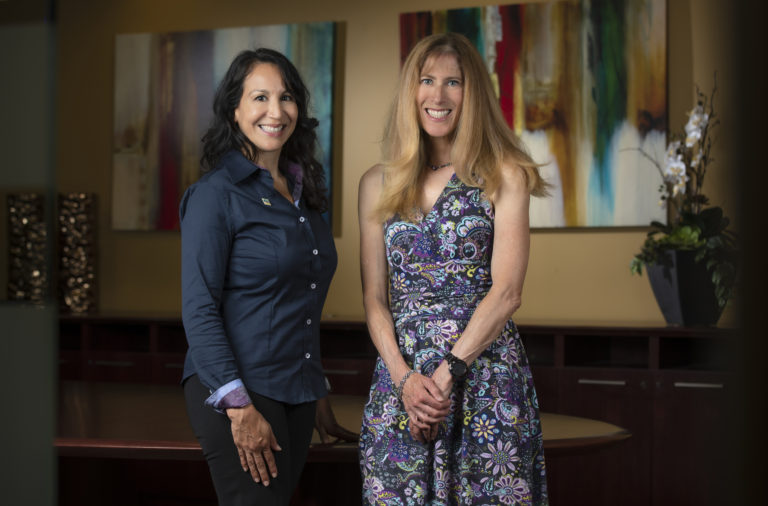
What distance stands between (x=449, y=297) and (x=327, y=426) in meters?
0.50

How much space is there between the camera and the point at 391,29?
4719 mm

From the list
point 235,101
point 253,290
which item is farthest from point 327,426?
point 235,101

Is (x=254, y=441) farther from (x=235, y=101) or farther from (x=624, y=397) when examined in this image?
(x=624, y=397)

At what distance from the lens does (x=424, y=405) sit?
1791mm

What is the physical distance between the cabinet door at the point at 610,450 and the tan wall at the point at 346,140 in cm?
60

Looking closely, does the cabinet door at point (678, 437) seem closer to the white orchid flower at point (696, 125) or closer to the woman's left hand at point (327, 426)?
the white orchid flower at point (696, 125)

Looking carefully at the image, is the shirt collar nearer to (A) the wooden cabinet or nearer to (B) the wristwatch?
(B) the wristwatch

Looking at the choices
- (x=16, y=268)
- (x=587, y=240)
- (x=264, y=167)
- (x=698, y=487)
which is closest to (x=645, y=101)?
(x=587, y=240)

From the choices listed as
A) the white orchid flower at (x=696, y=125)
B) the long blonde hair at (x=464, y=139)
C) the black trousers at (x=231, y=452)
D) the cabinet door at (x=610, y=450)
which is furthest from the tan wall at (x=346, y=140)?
the black trousers at (x=231, y=452)

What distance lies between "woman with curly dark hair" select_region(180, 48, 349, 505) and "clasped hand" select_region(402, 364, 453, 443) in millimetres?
192

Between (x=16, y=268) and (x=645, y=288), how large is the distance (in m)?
4.15

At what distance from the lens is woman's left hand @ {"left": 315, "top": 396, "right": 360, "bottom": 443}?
214 centimetres

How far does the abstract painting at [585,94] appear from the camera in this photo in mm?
4246

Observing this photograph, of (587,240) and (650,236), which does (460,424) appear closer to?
(650,236)
